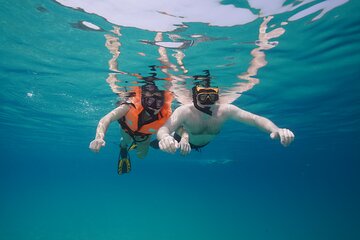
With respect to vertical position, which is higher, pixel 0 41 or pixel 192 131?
pixel 0 41

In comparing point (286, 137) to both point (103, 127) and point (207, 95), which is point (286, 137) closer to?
point (207, 95)

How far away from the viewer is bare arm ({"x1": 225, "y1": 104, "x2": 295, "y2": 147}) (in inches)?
196

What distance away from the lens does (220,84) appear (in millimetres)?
14742

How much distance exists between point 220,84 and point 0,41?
10.6 m

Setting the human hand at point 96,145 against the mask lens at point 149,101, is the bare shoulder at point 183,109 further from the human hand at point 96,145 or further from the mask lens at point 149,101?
the human hand at point 96,145

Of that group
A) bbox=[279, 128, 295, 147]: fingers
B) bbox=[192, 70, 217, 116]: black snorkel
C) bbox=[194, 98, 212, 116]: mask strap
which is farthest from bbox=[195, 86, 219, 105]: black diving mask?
bbox=[279, 128, 295, 147]: fingers

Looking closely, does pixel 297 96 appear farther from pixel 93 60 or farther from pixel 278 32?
pixel 93 60

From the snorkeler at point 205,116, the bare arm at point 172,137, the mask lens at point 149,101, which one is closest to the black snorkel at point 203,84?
the snorkeler at point 205,116

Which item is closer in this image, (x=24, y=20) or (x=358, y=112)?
(x=24, y=20)

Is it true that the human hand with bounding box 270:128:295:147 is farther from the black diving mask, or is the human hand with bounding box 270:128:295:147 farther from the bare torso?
the bare torso

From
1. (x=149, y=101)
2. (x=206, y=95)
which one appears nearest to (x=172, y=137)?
(x=206, y=95)

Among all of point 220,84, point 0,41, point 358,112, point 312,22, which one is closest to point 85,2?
point 0,41

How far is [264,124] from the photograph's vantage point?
6.11 meters

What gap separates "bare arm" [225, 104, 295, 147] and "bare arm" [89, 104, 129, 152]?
10.3 feet
